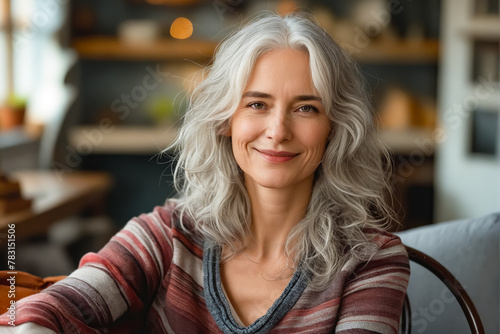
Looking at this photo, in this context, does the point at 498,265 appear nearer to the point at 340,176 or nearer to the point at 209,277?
the point at 340,176

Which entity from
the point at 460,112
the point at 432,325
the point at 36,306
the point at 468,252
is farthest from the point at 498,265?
the point at 460,112

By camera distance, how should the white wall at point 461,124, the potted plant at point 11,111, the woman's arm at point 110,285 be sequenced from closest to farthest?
the woman's arm at point 110,285 < the white wall at point 461,124 < the potted plant at point 11,111

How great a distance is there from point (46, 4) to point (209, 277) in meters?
4.23

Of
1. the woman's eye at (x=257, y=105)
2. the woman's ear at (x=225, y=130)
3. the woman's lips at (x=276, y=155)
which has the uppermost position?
the woman's eye at (x=257, y=105)

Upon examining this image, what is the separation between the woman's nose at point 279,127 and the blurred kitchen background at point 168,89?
2555 mm

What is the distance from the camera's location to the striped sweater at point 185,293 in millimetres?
1363

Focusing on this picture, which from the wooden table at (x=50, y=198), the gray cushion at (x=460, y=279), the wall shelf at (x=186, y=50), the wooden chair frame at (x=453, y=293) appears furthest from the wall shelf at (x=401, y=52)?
the wooden chair frame at (x=453, y=293)

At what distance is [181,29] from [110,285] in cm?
452

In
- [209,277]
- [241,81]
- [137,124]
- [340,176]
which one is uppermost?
[241,81]

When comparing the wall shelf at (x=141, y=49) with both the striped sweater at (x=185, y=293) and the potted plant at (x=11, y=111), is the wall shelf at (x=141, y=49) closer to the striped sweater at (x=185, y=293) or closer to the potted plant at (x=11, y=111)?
the potted plant at (x=11, y=111)

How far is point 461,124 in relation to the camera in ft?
15.1

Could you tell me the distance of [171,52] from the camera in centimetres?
A: 544

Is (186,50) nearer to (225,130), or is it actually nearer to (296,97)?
(225,130)

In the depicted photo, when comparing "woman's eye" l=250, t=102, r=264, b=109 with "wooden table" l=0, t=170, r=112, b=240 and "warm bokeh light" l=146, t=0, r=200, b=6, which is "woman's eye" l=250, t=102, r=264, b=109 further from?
"warm bokeh light" l=146, t=0, r=200, b=6
